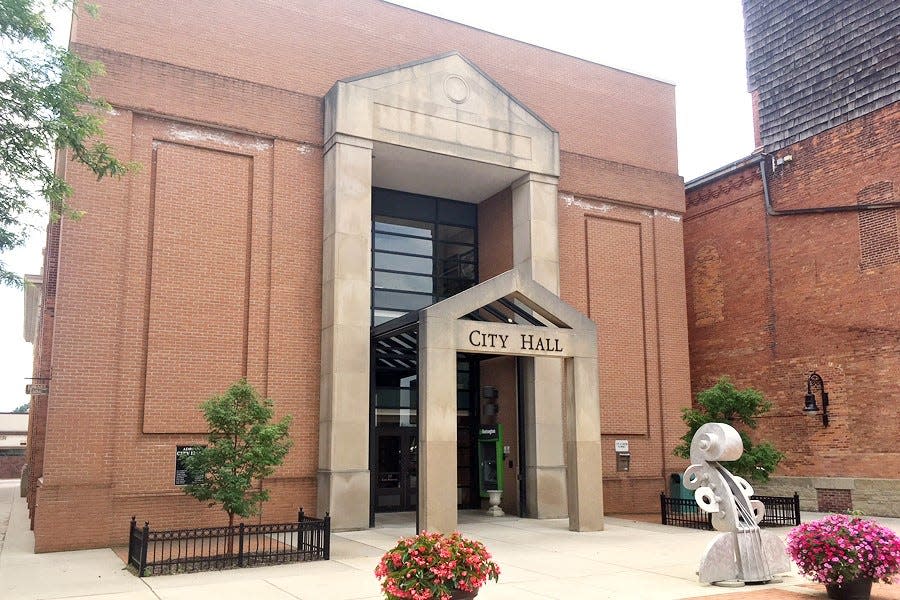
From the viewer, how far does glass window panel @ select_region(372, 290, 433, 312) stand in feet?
72.6

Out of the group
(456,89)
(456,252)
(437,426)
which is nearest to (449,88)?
(456,89)

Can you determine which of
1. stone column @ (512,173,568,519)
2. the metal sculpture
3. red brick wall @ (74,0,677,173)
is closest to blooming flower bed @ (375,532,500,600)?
the metal sculpture

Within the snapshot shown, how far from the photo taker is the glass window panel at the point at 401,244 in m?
22.6

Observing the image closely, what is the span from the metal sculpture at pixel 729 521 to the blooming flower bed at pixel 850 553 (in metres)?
1.08

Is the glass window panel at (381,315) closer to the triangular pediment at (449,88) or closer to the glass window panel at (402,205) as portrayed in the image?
the glass window panel at (402,205)

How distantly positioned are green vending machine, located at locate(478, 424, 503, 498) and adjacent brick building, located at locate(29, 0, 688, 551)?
0.31 meters

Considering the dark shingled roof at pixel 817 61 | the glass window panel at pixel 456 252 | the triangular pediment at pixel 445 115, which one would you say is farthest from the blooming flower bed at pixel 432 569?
the dark shingled roof at pixel 817 61

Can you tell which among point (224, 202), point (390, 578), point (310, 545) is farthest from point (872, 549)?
point (224, 202)

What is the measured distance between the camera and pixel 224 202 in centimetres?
1848

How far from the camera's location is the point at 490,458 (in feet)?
74.7

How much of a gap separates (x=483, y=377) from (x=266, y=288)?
7680 millimetres

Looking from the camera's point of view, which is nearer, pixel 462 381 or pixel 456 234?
pixel 462 381

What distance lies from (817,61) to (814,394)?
Result: 9452mm

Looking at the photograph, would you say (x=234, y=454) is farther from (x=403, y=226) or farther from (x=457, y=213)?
(x=457, y=213)
